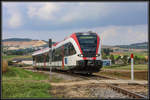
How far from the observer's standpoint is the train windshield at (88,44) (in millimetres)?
19359

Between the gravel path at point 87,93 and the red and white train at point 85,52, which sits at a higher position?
the red and white train at point 85,52

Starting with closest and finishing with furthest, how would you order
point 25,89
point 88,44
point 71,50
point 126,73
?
point 25,89
point 88,44
point 71,50
point 126,73

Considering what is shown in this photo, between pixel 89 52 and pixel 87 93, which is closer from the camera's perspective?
pixel 87 93

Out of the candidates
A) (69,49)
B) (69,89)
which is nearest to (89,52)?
(69,49)

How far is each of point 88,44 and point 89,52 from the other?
69 cm

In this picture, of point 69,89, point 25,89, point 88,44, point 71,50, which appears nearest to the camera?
point 25,89

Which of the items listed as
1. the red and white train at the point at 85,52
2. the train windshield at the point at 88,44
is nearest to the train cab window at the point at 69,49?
the red and white train at the point at 85,52

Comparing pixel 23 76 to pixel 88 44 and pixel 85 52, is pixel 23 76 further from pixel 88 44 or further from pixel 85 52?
pixel 88 44

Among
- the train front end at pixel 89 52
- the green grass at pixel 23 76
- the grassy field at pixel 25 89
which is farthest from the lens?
the green grass at pixel 23 76

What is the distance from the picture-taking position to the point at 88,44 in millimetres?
19672

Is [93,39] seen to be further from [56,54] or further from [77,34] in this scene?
[56,54]

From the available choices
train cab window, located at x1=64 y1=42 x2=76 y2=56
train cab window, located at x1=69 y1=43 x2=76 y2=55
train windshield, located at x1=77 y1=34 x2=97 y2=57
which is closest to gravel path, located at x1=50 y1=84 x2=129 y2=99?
train windshield, located at x1=77 y1=34 x2=97 y2=57

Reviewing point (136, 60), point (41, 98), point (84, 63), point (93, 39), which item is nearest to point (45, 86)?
point (41, 98)

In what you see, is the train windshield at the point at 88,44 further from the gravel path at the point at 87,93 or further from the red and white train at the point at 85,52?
the gravel path at the point at 87,93
